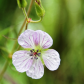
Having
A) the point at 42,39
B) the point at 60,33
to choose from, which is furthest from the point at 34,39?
the point at 60,33

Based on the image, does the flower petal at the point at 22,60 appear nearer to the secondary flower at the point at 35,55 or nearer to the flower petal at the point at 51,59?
the secondary flower at the point at 35,55

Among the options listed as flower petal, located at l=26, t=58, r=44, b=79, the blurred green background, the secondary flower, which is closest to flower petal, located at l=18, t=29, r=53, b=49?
the secondary flower

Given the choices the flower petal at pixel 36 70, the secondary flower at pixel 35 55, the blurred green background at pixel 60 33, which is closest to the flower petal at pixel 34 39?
the secondary flower at pixel 35 55

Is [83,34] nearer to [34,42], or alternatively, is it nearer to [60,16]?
[60,16]

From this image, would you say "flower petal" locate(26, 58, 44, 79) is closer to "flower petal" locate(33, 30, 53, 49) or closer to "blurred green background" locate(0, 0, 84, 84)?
"flower petal" locate(33, 30, 53, 49)

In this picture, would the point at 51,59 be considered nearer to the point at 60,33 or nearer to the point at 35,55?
the point at 35,55
